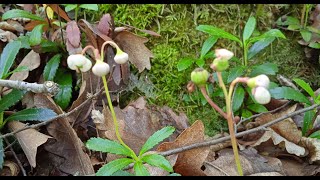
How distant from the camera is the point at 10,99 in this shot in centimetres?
183

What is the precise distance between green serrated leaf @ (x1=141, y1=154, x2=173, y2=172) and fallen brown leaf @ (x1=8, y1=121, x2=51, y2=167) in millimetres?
461

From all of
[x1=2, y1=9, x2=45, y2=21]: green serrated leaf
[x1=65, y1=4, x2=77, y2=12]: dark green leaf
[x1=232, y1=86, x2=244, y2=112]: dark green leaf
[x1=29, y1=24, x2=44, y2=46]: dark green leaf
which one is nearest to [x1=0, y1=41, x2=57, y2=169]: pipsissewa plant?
[x1=29, y1=24, x2=44, y2=46]: dark green leaf

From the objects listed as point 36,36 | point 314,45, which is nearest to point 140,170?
point 36,36

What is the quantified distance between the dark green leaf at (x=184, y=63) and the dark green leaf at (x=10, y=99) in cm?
69

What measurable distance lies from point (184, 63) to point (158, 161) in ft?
2.39

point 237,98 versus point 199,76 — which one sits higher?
point 199,76

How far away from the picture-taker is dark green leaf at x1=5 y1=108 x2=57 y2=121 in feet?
5.90

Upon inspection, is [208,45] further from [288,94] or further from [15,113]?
[15,113]

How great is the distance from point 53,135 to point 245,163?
775mm

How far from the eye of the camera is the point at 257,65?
2.12m

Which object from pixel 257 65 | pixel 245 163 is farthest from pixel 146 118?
pixel 257 65

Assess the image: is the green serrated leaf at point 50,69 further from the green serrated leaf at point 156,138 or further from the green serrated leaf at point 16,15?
the green serrated leaf at point 156,138

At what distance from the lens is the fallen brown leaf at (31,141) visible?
1.72 m

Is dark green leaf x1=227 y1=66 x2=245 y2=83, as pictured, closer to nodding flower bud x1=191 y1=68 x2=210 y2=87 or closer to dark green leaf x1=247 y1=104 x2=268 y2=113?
dark green leaf x1=247 y1=104 x2=268 y2=113
